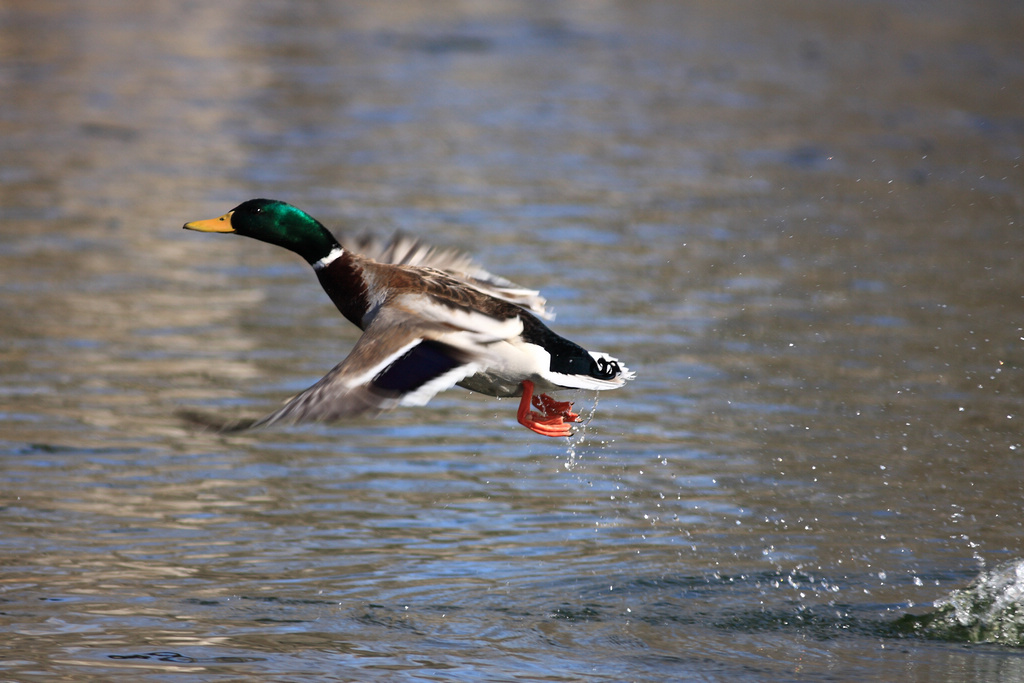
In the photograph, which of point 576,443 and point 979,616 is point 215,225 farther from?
point 979,616

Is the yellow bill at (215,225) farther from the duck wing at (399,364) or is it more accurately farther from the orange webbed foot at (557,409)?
the orange webbed foot at (557,409)

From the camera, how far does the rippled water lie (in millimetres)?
5973

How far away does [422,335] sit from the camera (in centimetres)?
551

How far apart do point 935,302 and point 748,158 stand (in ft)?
17.7

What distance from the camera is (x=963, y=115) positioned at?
18.7 meters

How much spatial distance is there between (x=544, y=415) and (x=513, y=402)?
3171mm

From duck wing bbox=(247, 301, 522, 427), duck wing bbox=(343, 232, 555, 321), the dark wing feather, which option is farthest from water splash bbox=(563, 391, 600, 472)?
the dark wing feather

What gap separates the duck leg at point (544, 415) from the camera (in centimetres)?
608

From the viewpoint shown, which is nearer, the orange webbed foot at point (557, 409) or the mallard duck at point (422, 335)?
the mallard duck at point (422, 335)

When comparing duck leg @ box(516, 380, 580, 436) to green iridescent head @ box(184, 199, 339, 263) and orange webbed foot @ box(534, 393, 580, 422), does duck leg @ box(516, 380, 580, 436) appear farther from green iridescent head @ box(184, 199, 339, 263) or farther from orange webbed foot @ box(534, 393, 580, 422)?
green iridescent head @ box(184, 199, 339, 263)

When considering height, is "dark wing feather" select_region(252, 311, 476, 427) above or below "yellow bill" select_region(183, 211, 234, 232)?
below

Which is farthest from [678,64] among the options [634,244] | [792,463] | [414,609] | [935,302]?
[414,609]

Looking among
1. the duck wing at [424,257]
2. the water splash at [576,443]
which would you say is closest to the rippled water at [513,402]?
the water splash at [576,443]

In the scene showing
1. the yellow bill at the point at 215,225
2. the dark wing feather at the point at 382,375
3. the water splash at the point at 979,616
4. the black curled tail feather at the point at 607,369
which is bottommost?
the water splash at the point at 979,616
